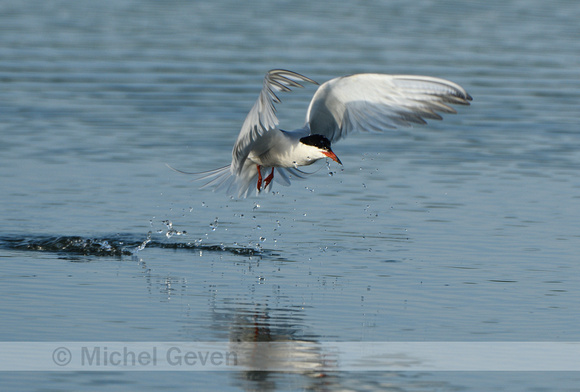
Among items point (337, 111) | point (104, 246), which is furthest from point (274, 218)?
point (337, 111)

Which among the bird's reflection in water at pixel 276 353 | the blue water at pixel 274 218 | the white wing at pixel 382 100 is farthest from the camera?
the white wing at pixel 382 100

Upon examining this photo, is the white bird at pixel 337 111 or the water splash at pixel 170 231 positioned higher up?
the white bird at pixel 337 111

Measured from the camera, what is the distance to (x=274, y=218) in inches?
395

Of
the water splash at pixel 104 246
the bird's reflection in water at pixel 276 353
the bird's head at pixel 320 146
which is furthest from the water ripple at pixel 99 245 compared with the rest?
the bird's reflection in water at pixel 276 353

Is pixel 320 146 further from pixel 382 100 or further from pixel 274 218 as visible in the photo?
pixel 274 218

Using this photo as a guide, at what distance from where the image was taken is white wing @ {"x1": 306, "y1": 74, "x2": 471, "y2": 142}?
7809mm

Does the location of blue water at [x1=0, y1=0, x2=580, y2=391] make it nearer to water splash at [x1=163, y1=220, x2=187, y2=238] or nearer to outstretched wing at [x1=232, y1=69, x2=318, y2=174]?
water splash at [x1=163, y1=220, x2=187, y2=238]

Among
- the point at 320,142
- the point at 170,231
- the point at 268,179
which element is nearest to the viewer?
the point at 320,142

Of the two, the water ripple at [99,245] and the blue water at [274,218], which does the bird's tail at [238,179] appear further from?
the water ripple at [99,245]

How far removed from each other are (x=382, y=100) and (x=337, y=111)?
43 centimetres

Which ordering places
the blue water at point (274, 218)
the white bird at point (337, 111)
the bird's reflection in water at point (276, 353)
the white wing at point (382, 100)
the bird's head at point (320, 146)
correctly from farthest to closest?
the bird's head at point (320, 146)
the white wing at point (382, 100)
the white bird at point (337, 111)
the blue water at point (274, 218)
the bird's reflection in water at point (276, 353)

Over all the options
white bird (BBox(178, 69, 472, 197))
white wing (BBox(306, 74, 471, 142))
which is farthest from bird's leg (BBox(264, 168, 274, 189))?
white wing (BBox(306, 74, 471, 142))

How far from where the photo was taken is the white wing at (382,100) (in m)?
7.81

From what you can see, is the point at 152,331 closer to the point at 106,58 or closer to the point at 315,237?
the point at 315,237
